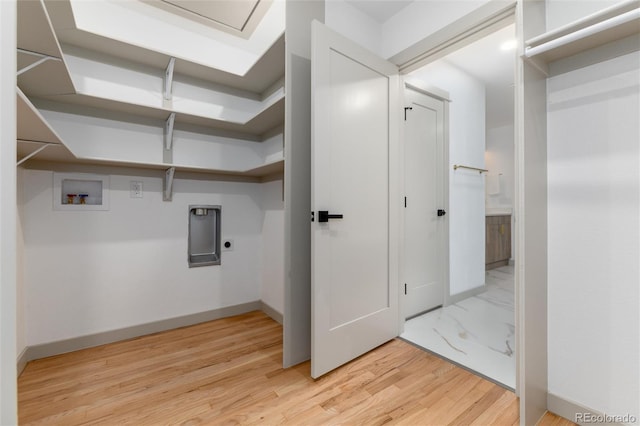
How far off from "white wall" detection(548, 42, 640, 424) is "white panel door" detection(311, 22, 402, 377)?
92cm

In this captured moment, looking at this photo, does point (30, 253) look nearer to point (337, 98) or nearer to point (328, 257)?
point (328, 257)

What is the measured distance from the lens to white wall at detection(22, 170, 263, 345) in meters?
1.84

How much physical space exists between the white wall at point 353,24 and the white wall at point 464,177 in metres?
0.65

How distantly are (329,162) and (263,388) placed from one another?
1.34 metres

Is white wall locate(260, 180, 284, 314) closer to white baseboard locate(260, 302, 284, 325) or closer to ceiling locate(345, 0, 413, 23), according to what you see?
white baseboard locate(260, 302, 284, 325)

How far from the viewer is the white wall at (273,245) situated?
7.88ft

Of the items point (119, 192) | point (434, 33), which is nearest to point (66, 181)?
point (119, 192)

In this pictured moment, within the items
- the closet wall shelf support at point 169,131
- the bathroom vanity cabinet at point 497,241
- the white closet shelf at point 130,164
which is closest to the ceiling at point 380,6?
the white closet shelf at point 130,164

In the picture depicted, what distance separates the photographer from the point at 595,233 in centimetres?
126

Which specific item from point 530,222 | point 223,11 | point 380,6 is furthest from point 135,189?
point 530,222

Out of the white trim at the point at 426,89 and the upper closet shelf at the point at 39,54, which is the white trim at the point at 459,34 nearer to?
the white trim at the point at 426,89

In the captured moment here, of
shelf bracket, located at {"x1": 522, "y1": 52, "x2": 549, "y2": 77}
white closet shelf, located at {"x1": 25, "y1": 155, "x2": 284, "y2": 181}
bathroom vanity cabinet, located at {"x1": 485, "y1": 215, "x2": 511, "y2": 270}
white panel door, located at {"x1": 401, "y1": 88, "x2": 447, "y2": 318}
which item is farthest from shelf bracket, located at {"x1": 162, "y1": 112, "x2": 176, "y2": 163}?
bathroom vanity cabinet, located at {"x1": 485, "y1": 215, "x2": 511, "y2": 270}

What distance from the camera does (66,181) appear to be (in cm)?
192

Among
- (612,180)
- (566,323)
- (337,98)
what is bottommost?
(566,323)
